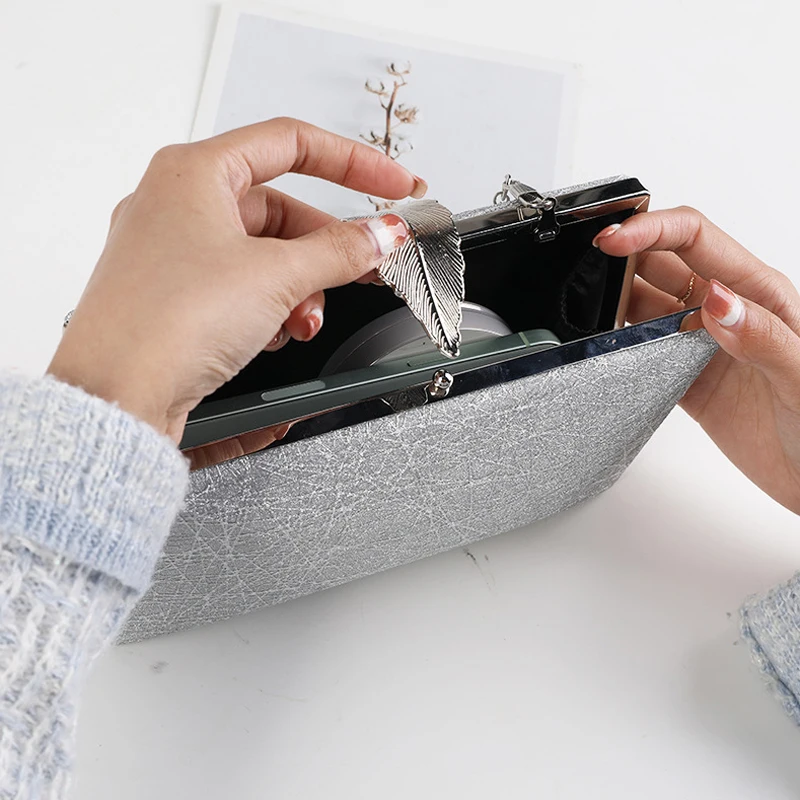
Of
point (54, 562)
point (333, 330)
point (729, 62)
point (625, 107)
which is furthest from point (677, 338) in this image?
point (729, 62)

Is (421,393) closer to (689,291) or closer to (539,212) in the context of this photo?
(539,212)

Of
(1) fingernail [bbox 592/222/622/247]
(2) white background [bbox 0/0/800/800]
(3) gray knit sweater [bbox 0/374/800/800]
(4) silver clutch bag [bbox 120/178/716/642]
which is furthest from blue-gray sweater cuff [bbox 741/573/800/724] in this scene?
(3) gray knit sweater [bbox 0/374/800/800]

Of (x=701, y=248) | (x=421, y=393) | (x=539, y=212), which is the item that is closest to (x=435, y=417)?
(x=421, y=393)

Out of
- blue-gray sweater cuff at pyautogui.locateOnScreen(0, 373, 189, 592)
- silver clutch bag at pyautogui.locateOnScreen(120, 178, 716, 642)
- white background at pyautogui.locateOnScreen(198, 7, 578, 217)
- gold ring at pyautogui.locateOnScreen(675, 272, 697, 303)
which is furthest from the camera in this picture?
white background at pyautogui.locateOnScreen(198, 7, 578, 217)

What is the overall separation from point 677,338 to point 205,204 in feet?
0.84

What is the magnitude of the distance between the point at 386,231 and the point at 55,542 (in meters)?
0.19

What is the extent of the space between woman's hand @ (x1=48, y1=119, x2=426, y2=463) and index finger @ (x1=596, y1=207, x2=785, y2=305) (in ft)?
0.55

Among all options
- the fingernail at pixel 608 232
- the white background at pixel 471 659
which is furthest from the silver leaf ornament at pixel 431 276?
the white background at pixel 471 659

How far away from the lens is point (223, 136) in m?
0.38

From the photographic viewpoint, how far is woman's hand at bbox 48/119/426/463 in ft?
1.05

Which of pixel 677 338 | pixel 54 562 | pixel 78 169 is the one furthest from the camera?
pixel 78 169

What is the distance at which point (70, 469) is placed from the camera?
30cm

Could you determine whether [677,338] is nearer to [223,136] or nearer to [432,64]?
[223,136]

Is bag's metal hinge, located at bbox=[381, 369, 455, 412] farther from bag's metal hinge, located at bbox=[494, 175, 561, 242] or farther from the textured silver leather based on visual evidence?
bag's metal hinge, located at bbox=[494, 175, 561, 242]
